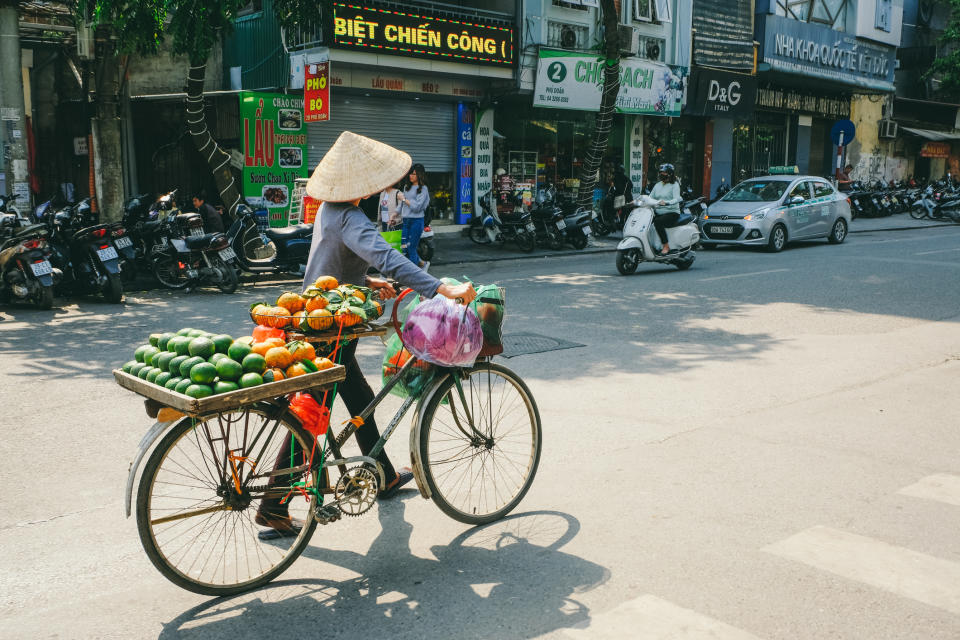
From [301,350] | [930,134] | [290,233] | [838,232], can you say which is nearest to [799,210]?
[838,232]

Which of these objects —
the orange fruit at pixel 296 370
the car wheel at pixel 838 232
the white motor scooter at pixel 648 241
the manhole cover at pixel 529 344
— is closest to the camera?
the orange fruit at pixel 296 370

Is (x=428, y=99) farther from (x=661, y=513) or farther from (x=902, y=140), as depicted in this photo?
(x=902, y=140)

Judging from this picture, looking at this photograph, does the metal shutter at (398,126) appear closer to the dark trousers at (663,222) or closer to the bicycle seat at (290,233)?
the bicycle seat at (290,233)

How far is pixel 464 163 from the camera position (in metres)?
20.2

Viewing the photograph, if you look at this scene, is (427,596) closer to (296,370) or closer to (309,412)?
(309,412)

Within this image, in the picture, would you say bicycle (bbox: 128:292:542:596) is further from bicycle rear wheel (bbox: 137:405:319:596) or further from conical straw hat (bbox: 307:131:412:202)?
conical straw hat (bbox: 307:131:412:202)

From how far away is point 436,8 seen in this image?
18422mm

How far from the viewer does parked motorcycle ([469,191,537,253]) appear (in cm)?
1712

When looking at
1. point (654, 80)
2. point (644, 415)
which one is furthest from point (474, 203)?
point (644, 415)

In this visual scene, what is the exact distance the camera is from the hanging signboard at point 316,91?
15.8 metres

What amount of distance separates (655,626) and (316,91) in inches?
571

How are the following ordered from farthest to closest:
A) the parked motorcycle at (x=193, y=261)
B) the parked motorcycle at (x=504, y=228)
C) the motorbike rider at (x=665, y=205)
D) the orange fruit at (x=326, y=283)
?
the parked motorcycle at (x=504, y=228), the motorbike rider at (x=665, y=205), the parked motorcycle at (x=193, y=261), the orange fruit at (x=326, y=283)

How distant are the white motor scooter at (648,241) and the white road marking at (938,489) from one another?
872 cm

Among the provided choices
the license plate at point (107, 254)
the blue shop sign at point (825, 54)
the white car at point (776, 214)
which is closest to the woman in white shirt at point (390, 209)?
the license plate at point (107, 254)
